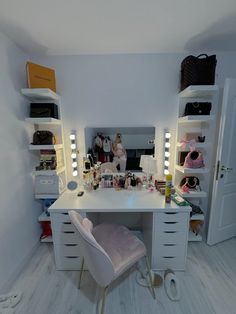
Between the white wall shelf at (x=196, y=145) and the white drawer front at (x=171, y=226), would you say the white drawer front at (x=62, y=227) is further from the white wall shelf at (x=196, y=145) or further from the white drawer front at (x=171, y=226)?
the white wall shelf at (x=196, y=145)

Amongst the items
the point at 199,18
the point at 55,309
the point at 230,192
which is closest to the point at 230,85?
the point at 199,18

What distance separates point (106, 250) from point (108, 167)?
91 cm

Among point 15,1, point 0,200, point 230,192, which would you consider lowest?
point 230,192

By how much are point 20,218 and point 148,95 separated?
1.90m

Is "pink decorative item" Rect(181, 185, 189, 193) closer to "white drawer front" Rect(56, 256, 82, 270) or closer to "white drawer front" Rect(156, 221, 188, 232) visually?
"white drawer front" Rect(156, 221, 188, 232)

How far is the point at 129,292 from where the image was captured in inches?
52.6

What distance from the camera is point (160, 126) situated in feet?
6.10

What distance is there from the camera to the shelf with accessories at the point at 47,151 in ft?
5.39

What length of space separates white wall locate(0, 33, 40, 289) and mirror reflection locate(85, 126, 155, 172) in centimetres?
70

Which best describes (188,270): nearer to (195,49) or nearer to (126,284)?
(126,284)

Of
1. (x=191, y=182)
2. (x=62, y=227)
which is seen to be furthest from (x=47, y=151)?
(x=191, y=182)

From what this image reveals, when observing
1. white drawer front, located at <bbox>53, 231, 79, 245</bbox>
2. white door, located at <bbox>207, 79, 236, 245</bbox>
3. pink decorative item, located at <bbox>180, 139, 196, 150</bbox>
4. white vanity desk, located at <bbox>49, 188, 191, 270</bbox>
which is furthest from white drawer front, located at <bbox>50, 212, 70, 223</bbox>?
white door, located at <bbox>207, 79, 236, 245</bbox>

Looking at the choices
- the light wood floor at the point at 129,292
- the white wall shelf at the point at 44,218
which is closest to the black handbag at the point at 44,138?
the white wall shelf at the point at 44,218

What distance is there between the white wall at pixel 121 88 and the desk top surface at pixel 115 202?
65 centimetres
